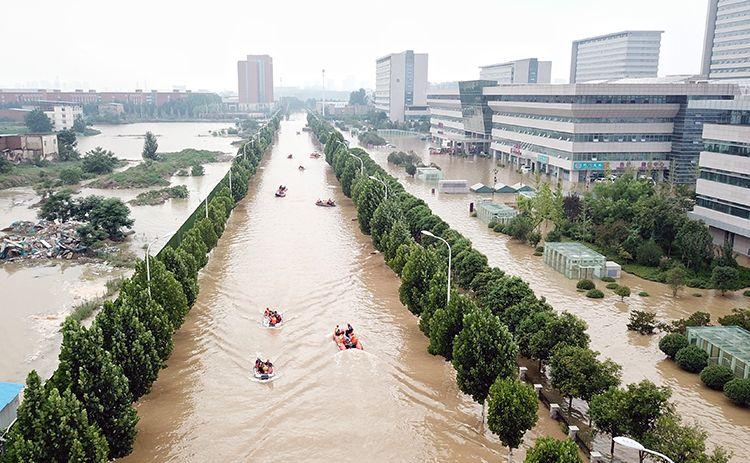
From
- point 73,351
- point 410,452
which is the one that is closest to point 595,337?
point 410,452

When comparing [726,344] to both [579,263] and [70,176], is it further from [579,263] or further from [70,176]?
[70,176]

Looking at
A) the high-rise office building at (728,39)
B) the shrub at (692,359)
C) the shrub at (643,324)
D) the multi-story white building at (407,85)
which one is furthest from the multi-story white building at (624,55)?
the shrub at (692,359)

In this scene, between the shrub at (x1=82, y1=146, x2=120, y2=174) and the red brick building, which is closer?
the shrub at (x1=82, y1=146, x2=120, y2=174)

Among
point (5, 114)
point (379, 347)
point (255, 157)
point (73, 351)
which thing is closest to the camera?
point (73, 351)

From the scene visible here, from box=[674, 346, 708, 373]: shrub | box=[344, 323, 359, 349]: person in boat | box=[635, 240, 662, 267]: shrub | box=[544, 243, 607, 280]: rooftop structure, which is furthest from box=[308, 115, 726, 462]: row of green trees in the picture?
box=[635, 240, 662, 267]: shrub

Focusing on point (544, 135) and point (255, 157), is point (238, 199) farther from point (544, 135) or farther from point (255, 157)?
point (544, 135)

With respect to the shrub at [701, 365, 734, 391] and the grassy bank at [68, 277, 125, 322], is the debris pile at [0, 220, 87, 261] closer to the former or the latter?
the grassy bank at [68, 277, 125, 322]
